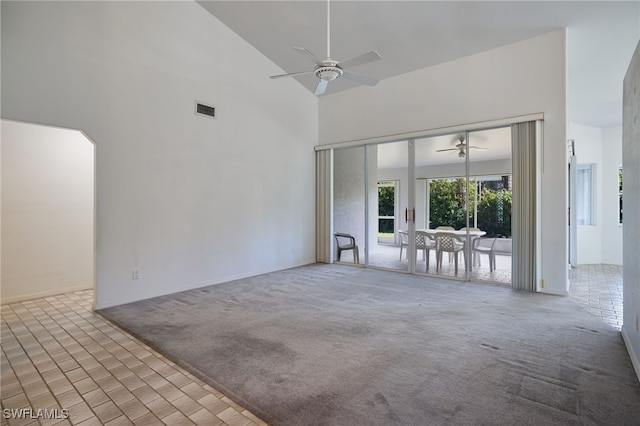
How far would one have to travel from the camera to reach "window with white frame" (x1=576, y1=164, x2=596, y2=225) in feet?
23.8

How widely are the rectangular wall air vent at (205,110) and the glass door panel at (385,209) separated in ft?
10.2

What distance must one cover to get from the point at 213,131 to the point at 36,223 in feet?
8.96

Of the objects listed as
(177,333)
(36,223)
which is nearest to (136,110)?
(36,223)

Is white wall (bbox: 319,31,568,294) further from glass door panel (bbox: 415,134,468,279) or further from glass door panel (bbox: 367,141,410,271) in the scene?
glass door panel (bbox: 367,141,410,271)

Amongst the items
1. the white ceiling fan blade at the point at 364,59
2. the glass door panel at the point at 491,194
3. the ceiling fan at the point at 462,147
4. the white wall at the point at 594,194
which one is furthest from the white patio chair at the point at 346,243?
the white wall at the point at 594,194

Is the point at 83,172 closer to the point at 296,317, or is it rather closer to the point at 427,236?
the point at 296,317

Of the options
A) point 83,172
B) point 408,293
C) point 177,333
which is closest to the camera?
point 177,333

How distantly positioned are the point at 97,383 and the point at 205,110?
394cm

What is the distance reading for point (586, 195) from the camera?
738cm

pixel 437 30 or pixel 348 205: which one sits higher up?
pixel 437 30

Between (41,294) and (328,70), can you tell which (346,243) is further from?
(41,294)

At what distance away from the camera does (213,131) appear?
5.20 meters

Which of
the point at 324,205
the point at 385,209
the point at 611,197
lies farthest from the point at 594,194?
the point at 324,205

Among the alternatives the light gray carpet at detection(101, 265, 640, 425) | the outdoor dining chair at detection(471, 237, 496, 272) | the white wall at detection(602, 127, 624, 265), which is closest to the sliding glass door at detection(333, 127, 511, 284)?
the outdoor dining chair at detection(471, 237, 496, 272)
